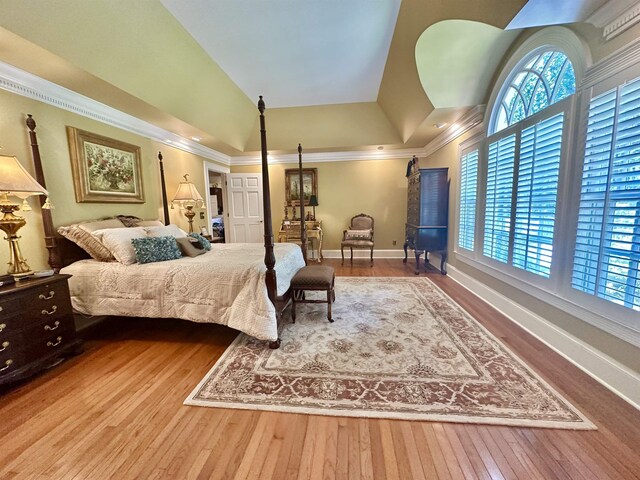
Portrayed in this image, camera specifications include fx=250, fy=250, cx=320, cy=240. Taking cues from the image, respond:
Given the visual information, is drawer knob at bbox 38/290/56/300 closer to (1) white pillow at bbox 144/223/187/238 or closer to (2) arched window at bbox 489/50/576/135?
(1) white pillow at bbox 144/223/187/238

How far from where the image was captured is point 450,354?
207cm

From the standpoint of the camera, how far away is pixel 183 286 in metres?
2.29

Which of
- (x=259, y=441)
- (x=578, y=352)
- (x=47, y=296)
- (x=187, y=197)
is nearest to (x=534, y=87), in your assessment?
(x=578, y=352)

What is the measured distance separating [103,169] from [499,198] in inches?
184

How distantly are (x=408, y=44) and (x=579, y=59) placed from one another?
5.05ft

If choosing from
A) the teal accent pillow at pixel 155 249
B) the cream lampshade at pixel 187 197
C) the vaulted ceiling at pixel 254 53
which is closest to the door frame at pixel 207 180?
the cream lampshade at pixel 187 197

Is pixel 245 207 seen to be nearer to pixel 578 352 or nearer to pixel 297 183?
pixel 297 183

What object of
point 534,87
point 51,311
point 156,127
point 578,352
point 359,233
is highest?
point 156,127

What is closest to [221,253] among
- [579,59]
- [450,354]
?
[450,354]

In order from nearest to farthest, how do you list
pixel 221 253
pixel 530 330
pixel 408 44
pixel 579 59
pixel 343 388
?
1. pixel 343 388
2. pixel 579 59
3. pixel 530 330
4. pixel 408 44
5. pixel 221 253

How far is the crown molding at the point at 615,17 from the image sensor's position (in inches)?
58.0

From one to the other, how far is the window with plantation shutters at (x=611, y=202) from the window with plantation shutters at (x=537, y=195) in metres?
0.28

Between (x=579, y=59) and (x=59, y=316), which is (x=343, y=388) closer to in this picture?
(x=59, y=316)

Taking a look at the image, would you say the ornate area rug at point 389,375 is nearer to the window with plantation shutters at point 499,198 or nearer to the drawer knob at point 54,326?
the window with plantation shutters at point 499,198
